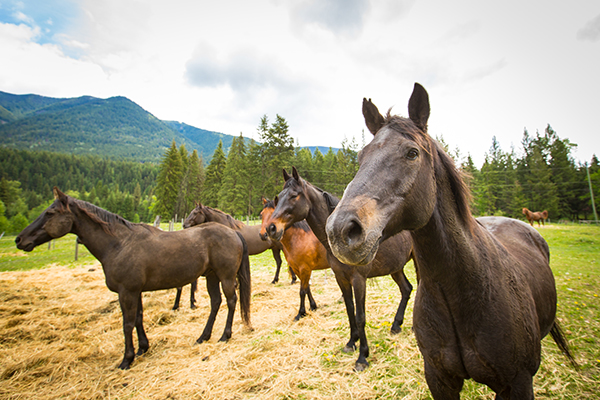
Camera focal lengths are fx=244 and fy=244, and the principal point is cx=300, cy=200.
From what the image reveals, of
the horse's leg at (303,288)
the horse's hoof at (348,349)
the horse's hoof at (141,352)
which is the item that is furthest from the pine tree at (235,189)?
the horse's hoof at (348,349)

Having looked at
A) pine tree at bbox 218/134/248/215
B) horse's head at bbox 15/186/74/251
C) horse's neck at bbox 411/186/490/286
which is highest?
pine tree at bbox 218/134/248/215

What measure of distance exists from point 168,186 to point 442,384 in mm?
49826

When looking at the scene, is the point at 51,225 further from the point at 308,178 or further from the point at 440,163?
the point at 308,178

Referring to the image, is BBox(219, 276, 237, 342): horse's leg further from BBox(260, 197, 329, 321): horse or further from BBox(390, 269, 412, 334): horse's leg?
BBox(390, 269, 412, 334): horse's leg

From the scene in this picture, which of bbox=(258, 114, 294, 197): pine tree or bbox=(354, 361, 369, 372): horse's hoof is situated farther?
bbox=(258, 114, 294, 197): pine tree

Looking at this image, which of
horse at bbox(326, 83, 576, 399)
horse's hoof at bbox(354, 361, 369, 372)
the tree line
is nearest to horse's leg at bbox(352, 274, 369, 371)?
horse's hoof at bbox(354, 361, 369, 372)

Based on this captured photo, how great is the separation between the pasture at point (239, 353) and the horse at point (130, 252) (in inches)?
22.9

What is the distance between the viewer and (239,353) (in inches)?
157

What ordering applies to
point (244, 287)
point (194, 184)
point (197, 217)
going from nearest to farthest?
1. point (244, 287)
2. point (197, 217)
3. point (194, 184)

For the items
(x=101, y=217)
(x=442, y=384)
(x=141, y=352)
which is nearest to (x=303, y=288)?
(x=141, y=352)

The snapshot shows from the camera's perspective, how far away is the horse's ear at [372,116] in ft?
5.53

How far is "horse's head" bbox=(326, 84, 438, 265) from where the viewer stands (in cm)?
111

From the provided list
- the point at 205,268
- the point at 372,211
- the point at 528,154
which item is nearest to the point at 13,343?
the point at 205,268

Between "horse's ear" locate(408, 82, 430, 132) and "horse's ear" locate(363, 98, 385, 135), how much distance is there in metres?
0.19
